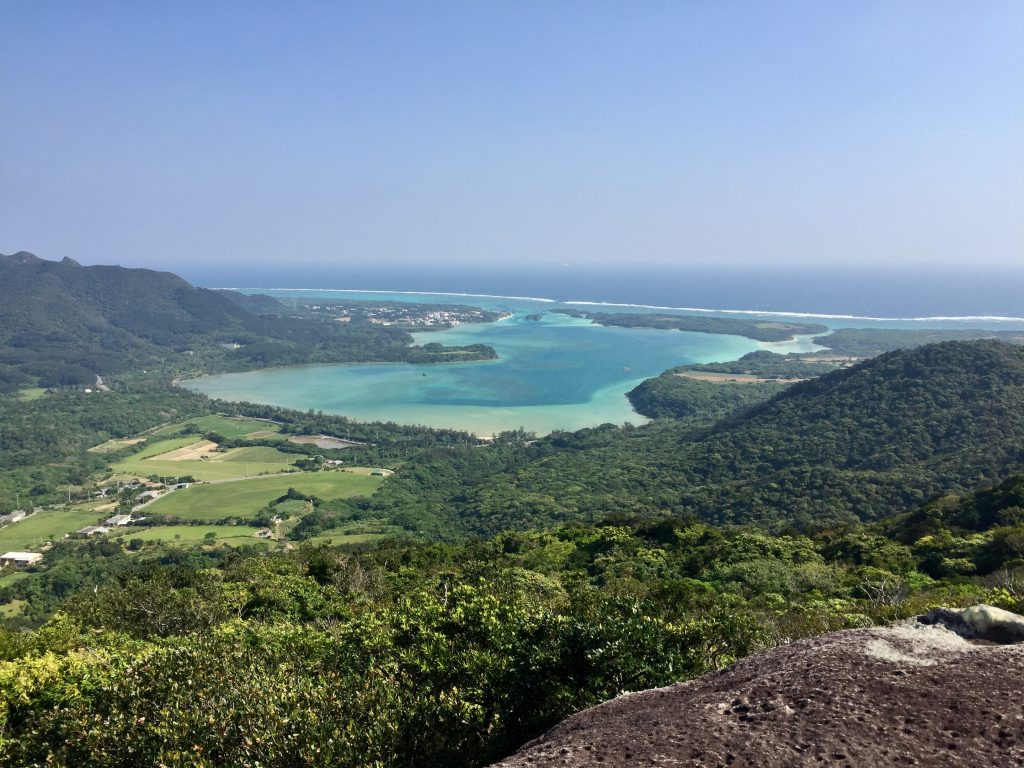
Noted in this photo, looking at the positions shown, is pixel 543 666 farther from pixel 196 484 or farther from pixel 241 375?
pixel 241 375

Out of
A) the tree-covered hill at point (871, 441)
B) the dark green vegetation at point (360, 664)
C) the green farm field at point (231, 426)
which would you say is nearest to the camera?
the dark green vegetation at point (360, 664)

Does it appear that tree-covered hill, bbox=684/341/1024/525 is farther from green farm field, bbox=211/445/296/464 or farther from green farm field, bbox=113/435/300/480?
green farm field, bbox=113/435/300/480

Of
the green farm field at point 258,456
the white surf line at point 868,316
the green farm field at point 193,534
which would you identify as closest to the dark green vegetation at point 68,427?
the green farm field at point 258,456

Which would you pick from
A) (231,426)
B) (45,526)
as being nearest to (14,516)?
(45,526)

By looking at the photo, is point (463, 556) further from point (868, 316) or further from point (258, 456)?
point (868, 316)

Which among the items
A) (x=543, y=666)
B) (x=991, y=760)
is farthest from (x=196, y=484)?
(x=991, y=760)

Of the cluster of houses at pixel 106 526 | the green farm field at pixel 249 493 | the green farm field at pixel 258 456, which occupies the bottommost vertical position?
the cluster of houses at pixel 106 526

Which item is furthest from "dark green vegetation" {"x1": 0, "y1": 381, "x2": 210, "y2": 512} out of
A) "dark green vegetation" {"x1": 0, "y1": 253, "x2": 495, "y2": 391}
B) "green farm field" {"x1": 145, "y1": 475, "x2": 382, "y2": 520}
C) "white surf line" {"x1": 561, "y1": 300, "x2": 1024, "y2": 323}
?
"white surf line" {"x1": 561, "y1": 300, "x2": 1024, "y2": 323}

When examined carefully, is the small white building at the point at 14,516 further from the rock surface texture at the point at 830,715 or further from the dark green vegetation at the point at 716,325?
the dark green vegetation at the point at 716,325
